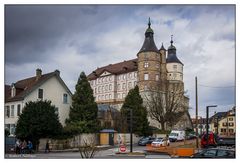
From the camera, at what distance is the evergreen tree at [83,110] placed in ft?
124

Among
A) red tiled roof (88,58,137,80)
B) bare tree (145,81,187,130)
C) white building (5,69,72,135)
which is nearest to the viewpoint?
white building (5,69,72,135)

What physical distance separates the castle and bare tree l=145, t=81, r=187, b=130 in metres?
9.42

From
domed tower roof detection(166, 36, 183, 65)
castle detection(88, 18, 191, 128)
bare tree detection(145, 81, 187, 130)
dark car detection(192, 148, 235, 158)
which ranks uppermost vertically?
domed tower roof detection(166, 36, 183, 65)

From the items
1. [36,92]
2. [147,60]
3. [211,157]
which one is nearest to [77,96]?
[36,92]

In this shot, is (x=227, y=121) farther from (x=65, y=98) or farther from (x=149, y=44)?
(x=149, y=44)

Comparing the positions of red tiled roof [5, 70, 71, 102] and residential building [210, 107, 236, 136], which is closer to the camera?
residential building [210, 107, 236, 136]

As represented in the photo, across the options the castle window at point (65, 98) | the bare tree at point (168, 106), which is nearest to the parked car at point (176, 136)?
the bare tree at point (168, 106)

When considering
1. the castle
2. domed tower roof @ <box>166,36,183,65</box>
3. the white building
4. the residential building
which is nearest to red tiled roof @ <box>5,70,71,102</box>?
the white building

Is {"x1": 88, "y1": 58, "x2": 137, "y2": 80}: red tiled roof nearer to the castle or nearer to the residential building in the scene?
the castle

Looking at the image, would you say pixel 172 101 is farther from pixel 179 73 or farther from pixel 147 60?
pixel 179 73

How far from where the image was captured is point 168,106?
5456 cm

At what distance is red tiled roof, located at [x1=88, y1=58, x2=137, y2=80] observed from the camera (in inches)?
3314

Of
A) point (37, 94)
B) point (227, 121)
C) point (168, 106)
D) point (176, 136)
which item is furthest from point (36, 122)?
point (168, 106)

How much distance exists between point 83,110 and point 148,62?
129 ft
